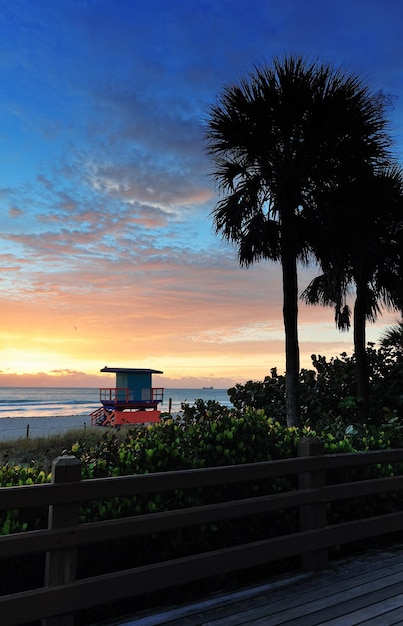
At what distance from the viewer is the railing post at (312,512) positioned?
15.5 ft

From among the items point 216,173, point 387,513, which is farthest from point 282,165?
point 387,513

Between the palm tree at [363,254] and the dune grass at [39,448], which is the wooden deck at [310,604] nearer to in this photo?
the palm tree at [363,254]

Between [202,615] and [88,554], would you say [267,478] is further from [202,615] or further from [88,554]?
[88,554]

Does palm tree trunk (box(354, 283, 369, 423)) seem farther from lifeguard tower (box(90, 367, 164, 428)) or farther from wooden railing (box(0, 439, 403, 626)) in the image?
lifeguard tower (box(90, 367, 164, 428))

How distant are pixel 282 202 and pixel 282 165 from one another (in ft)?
3.58

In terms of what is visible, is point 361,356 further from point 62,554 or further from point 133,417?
point 133,417

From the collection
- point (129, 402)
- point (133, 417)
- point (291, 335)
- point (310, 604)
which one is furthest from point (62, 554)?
point (129, 402)

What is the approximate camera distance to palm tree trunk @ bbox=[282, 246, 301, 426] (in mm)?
14078

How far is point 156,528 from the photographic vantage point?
3898 mm

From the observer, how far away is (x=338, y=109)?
1381 centimetres

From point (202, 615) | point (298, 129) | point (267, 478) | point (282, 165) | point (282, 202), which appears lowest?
point (202, 615)

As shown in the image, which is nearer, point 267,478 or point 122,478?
point 122,478

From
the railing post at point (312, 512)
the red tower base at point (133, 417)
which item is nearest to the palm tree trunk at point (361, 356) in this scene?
the railing post at point (312, 512)

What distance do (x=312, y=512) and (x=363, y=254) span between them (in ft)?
41.0
